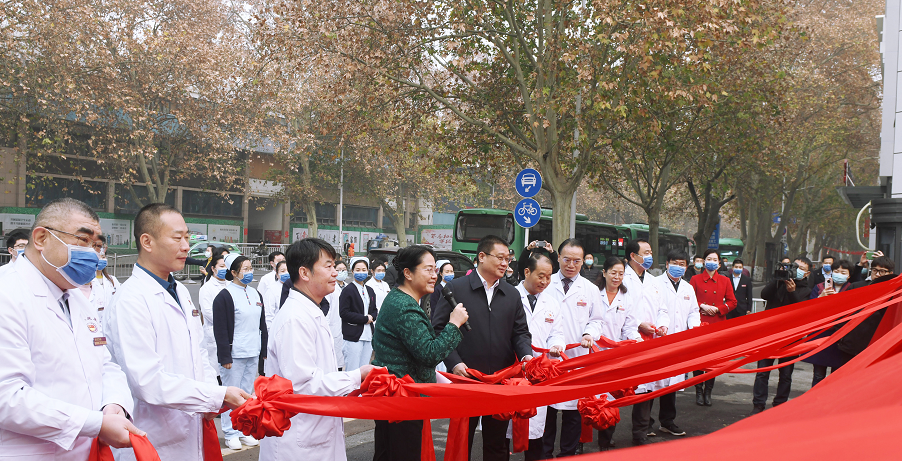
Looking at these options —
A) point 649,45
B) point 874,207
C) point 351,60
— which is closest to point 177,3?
point 351,60

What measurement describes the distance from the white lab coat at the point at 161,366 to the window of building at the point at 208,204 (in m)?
36.7

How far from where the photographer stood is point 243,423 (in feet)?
9.65

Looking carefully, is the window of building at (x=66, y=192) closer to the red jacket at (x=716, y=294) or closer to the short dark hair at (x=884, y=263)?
the red jacket at (x=716, y=294)

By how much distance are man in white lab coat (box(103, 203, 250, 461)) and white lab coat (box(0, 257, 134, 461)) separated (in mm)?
165

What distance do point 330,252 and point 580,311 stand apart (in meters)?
3.11

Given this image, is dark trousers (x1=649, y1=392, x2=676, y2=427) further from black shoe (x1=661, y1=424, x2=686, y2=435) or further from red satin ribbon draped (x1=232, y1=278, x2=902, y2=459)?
red satin ribbon draped (x1=232, y1=278, x2=902, y2=459)

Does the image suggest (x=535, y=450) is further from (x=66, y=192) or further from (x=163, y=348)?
(x=66, y=192)

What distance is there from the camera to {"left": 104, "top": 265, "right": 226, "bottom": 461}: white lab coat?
294cm

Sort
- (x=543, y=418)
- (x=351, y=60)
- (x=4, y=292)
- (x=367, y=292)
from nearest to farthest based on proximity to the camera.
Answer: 1. (x=4, y=292)
2. (x=543, y=418)
3. (x=367, y=292)
4. (x=351, y=60)

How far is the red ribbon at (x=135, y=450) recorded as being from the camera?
248 centimetres

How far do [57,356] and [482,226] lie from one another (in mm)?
21103

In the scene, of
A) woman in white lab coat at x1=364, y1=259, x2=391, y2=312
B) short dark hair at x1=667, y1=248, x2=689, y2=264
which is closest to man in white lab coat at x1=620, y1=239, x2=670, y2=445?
short dark hair at x1=667, y1=248, x2=689, y2=264

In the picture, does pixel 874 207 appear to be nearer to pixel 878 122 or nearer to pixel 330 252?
pixel 330 252

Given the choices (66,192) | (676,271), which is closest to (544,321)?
(676,271)
